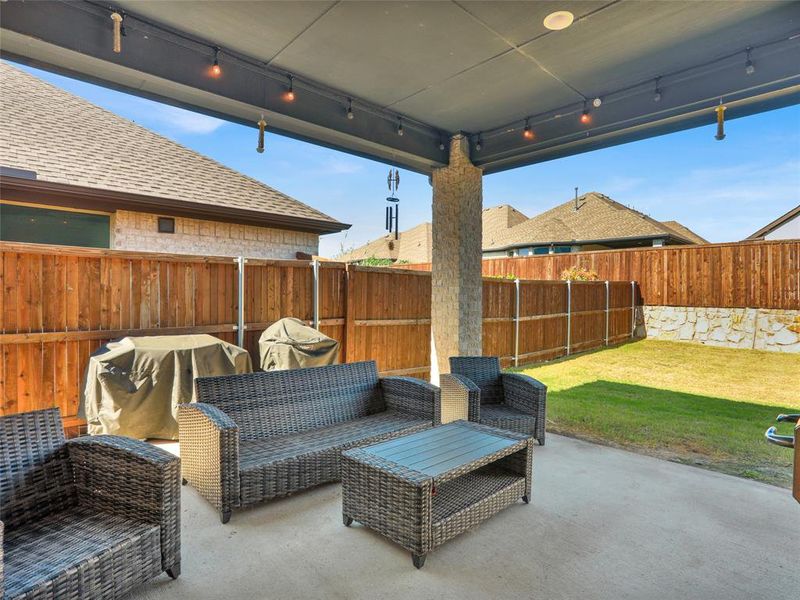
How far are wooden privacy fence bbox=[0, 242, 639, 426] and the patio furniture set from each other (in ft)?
5.86

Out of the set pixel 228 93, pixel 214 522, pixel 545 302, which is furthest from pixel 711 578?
pixel 545 302

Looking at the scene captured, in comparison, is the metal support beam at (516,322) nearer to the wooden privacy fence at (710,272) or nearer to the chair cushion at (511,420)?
the chair cushion at (511,420)

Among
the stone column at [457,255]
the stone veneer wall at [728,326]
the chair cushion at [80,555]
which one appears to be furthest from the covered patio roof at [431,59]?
the stone veneer wall at [728,326]

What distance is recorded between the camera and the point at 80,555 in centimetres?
162

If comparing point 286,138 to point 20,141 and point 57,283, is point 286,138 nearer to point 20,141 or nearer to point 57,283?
point 57,283

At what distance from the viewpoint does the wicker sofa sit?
255 cm

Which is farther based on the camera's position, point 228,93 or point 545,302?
point 545,302

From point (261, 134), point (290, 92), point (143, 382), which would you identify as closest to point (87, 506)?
point (143, 382)

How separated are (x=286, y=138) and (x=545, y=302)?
266 inches

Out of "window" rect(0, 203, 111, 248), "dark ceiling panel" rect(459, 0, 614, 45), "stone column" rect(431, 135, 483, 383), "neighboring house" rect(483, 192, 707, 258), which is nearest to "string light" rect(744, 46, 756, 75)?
"dark ceiling panel" rect(459, 0, 614, 45)

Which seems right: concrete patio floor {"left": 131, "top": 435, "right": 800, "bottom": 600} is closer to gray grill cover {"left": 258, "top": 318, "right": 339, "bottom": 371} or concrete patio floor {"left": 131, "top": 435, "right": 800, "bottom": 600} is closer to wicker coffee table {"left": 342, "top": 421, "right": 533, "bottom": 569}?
wicker coffee table {"left": 342, "top": 421, "right": 533, "bottom": 569}

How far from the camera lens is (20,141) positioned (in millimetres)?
6316

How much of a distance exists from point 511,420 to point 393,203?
4.04 m

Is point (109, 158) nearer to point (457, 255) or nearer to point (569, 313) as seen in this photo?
point (457, 255)
